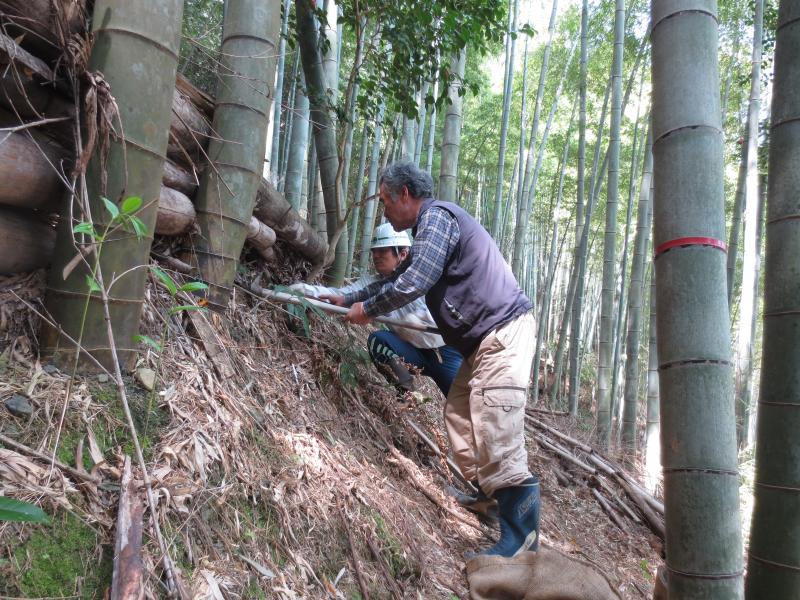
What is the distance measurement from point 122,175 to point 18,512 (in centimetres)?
116

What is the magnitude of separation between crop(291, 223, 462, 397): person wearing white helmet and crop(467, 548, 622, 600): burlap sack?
1297 millimetres

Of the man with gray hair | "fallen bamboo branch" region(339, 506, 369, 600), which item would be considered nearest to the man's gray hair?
the man with gray hair

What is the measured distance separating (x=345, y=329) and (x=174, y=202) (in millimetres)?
1785

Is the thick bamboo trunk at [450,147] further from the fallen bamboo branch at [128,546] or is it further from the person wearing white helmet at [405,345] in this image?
the fallen bamboo branch at [128,546]

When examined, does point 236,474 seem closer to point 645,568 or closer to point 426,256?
point 426,256

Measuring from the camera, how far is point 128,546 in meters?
1.28

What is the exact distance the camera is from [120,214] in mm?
1478

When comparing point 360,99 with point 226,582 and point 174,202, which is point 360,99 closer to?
point 174,202

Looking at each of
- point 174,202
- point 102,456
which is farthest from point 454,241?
point 102,456

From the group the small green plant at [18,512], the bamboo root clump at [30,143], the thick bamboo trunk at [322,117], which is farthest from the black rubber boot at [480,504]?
the small green plant at [18,512]

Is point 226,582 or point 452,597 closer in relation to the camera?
point 226,582

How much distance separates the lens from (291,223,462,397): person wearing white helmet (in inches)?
138

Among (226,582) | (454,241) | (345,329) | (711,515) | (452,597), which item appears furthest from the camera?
(345,329)

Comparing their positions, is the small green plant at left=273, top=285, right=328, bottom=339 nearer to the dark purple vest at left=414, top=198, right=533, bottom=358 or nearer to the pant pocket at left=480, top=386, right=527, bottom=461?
the dark purple vest at left=414, top=198, right=533, bottom=358
